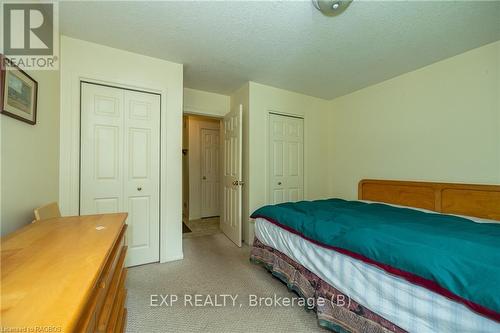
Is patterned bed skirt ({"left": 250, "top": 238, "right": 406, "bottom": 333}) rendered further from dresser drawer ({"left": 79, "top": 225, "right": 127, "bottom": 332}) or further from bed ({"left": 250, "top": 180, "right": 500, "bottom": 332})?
A: dresser drawer ({"left": 79, "top": 225, "right": 127, "bottom": 332})

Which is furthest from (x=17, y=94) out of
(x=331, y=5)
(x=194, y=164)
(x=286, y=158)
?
(x=194, y=164)

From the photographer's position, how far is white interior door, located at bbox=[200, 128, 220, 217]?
4680mm

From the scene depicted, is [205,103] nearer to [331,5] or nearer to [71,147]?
[71,147]

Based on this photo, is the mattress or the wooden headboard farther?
the wooden headboard

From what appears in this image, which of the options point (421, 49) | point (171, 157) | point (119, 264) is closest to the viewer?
point (119, 264)

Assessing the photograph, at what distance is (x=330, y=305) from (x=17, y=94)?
8.23 feet

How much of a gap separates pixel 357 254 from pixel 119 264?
150 centimetres

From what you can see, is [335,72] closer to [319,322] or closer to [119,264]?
[319,322]

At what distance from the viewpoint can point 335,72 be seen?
2674 millimetres

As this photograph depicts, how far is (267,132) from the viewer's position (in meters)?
3.16

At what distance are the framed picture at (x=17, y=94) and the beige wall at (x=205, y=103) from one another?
1846 millimetres

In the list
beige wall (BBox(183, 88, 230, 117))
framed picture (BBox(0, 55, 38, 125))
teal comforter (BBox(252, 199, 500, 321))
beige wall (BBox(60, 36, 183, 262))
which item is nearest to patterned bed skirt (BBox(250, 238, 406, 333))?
teal comforter (BBox(252, 199, 500, 321))

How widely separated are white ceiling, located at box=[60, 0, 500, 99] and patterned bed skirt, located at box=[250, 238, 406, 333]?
2.12 m

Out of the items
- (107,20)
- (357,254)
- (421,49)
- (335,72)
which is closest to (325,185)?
(335,72)
